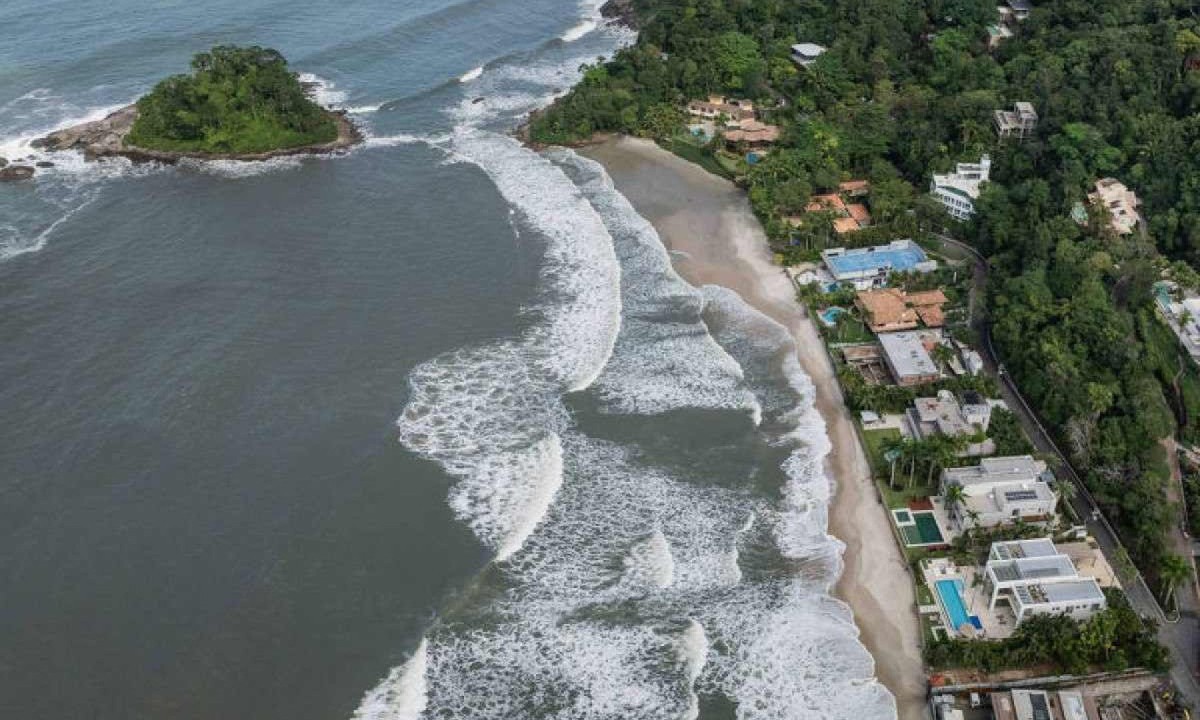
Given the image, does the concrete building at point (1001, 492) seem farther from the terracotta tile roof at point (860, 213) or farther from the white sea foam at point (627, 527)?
the terracotta tile roof at point (860, 213)

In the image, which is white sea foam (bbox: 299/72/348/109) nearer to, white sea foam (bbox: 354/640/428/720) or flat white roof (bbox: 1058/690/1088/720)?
white sea foam (bbox: 354/640/428/720)

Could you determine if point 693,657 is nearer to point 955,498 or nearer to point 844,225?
point 955,498

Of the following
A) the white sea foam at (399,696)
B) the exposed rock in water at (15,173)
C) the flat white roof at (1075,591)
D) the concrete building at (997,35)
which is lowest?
the white sea foam at (399,696)

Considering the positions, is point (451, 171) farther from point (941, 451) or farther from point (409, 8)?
point (941, 451)

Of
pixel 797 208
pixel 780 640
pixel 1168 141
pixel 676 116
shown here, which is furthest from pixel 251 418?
pixel 1168 141

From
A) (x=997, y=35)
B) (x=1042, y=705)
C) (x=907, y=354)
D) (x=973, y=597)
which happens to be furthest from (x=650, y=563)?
(x=997, y=35)

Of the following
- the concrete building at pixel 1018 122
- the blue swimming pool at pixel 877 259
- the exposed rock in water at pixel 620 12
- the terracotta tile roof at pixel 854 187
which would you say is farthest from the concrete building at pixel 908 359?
the exposed rock in water at pixel 620 12

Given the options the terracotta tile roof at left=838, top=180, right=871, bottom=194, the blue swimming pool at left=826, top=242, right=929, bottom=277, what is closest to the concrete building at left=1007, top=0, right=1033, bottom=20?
the terracotta tile roof at left=838, top=180, right=871, bottom=194

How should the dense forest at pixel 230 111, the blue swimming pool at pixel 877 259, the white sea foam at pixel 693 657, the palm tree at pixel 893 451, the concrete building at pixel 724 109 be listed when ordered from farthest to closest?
the concrete building at pixel 724 109 → the dense forest at pixel 230 111 → the blue swimming pool at pixel 877 259 → the palm tree at pixel 893 451 → the white sea foam at pixel 693 657
